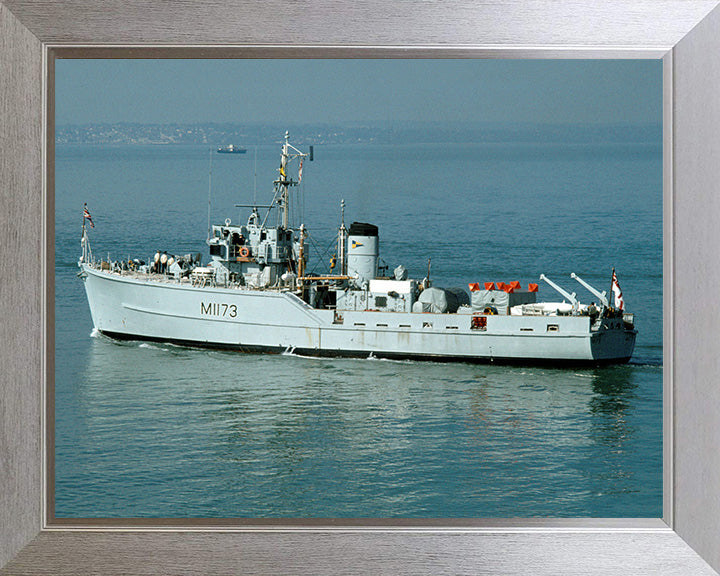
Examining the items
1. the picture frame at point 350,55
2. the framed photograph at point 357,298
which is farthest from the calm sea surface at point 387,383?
the picture frame at point 350,55

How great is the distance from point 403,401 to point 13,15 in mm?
6440

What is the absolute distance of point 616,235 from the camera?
8.51m

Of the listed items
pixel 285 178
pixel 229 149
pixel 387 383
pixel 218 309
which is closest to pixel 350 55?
pixel 229 149

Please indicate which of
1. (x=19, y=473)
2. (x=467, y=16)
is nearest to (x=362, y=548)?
(x=19, y=473)

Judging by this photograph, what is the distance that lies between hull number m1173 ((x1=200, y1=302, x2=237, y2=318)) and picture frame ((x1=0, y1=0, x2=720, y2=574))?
830cm

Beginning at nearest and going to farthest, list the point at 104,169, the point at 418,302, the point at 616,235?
the point at 104,169 → the point at 616,235 → the point at 418,302

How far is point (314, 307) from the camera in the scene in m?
12.0

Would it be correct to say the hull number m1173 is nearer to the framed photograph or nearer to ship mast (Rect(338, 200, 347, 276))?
the framed photograph

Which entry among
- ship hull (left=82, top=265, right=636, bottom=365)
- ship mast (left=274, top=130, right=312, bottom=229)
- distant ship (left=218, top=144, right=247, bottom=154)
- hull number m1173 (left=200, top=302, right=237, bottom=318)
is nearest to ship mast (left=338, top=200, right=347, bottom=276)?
ship hull (left=82, top=265, right=636, bottom=365)

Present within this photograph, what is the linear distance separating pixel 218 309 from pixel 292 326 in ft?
3.06

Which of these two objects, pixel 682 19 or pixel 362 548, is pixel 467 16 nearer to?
pixel 682 19

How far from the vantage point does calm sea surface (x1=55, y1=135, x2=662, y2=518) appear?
6.21 m

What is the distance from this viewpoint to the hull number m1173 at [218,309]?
11.7 m

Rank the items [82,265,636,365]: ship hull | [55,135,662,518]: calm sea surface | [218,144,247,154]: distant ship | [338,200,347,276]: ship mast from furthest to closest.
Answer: [338,200,347,276]: ship mast, [82,265,636,365]: ship hull, [218,144,247,154]: distant ship, [55,135,662,518]: calm sea surface
